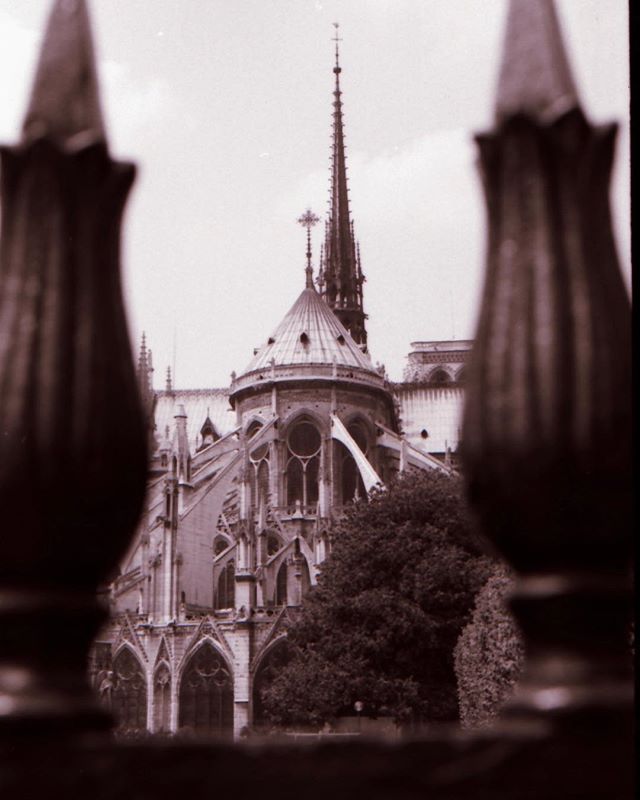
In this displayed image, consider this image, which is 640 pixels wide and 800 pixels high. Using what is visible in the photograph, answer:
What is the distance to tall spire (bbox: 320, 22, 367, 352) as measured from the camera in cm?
8350

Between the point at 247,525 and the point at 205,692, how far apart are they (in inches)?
281

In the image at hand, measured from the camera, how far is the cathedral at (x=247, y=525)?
166 ft

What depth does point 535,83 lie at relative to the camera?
155 cm

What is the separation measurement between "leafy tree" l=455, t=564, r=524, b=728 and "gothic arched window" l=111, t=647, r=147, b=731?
25184mm

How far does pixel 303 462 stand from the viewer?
192ft

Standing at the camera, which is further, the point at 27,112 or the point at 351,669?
the point at 351,669

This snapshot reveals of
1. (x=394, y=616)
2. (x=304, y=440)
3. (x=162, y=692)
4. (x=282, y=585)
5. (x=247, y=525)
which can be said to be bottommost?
(x=162, y=692)

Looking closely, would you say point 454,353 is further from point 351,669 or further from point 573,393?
point 573,393

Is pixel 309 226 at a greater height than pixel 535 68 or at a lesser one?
greater

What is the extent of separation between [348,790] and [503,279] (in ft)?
2.16

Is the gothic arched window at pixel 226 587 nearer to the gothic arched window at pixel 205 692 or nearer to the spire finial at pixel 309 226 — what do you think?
the gothic arched window at pixel 205 692

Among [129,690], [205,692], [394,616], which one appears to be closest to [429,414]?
[205,692]

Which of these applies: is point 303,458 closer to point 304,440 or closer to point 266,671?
point 304,440

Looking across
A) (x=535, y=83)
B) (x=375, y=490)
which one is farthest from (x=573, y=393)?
(x=375, y=490)
